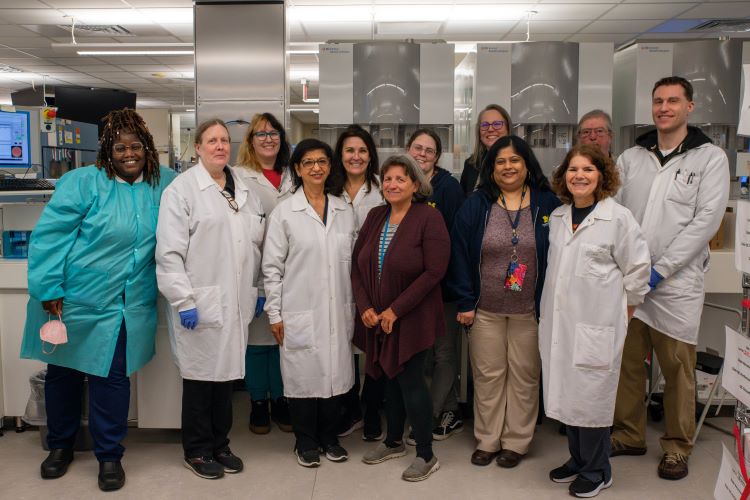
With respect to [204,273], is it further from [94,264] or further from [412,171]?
[412,171]

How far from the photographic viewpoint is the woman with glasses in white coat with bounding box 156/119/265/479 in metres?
2.48

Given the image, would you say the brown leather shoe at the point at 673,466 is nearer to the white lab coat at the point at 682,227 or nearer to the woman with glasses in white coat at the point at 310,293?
the white lab coat at the point at 682,227

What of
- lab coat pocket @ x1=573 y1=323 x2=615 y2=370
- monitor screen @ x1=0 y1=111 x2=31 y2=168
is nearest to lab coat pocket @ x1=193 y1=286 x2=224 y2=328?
lab coat pocket @ x1=573 y1=323 x2=615 y2=370

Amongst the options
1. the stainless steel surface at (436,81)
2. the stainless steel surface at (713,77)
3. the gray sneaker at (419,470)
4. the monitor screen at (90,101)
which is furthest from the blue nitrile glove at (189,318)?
the monitor screen at (90,101)

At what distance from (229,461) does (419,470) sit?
2.73 feet

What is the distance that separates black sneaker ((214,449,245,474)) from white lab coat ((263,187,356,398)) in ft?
1.26

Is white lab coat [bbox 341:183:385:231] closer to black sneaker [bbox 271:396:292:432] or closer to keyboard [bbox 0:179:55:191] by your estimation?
black sneaker [bbox 271:396:292:432]

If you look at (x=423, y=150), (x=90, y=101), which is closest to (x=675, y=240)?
(x=423, y=150)

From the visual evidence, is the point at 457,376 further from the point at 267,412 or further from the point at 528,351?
the point at 267,412

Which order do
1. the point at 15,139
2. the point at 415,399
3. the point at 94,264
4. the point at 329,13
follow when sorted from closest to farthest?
the point at 94,264
the point at 415,399
the point at 15,139
the point at 329,13

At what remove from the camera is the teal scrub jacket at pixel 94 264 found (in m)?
2.43

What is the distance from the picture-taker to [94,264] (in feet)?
8.09

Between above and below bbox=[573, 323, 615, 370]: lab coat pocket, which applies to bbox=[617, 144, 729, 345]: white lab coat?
above

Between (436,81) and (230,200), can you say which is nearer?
(230,200)
